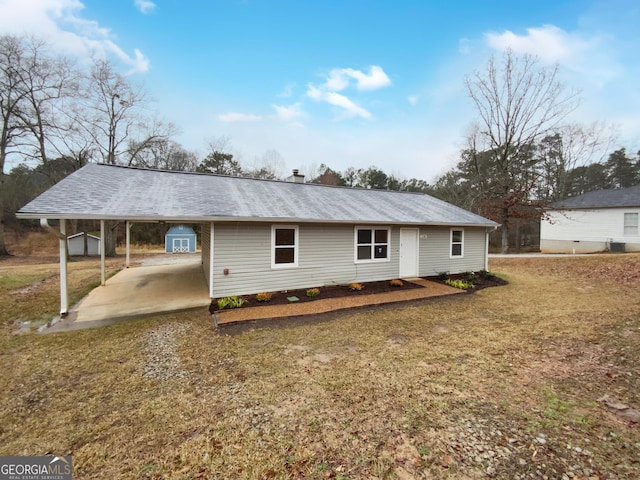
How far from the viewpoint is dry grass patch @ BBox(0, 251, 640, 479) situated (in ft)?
8.07

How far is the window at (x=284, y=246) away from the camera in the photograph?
8.09m

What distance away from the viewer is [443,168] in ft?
98.0

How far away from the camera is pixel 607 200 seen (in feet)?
64.1

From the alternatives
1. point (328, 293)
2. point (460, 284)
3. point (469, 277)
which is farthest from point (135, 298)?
point (469, 277)

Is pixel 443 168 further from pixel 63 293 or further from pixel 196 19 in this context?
pixel 63 293

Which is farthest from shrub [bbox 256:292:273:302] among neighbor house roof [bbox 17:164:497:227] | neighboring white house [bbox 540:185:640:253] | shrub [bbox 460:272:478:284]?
neighboring white house [bbox 540:185:640:253]

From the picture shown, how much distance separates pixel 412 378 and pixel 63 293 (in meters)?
7.55

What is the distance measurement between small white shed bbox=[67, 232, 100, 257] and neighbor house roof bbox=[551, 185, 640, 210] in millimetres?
34739

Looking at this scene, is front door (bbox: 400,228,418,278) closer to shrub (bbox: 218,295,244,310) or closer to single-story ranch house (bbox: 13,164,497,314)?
single-story ranch house (bbox: 13,164,497,314)

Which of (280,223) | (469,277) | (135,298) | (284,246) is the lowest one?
(135,298)

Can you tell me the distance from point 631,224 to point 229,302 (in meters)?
25.4

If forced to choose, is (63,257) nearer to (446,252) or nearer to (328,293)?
(328,293)

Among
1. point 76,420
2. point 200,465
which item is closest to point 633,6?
point 200,465

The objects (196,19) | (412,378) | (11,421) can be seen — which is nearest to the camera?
(11,421)
